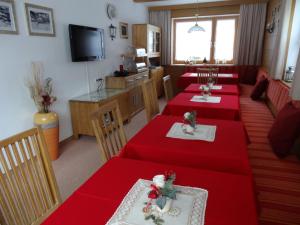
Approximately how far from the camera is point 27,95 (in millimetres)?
2592

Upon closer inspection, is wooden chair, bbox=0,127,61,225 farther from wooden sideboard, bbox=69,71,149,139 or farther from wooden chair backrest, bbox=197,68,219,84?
wooden chair backrest, bbox=197,68,219,84

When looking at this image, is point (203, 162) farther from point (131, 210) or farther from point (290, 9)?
point (290, 9)

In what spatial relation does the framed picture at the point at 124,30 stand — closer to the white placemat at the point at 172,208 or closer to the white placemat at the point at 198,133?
the white placemat at the point at 198,133

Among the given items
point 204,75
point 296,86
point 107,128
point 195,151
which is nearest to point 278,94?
point 296,86

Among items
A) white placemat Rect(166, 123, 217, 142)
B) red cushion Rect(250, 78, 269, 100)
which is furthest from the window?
white placemat Rect(166, 123, 217, 142)

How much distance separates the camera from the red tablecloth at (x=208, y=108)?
2.37 meters

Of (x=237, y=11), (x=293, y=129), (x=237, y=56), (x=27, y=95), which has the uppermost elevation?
(x=237, y=11)

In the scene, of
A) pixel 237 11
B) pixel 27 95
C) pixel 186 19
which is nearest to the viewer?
pixel 27 95

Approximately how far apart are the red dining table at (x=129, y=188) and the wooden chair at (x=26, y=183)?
0.27 meters

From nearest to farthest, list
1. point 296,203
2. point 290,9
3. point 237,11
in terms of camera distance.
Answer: point 296,203 < point 290,9 < point 237,11

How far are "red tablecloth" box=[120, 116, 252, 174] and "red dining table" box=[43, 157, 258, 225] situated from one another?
0.19 m

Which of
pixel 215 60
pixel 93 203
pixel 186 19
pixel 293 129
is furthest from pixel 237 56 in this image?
pixel 93 203

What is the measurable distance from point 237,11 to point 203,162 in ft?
17.1

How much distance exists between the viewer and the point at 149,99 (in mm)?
2594
